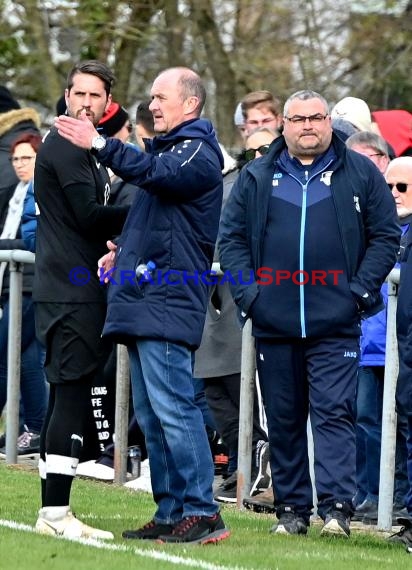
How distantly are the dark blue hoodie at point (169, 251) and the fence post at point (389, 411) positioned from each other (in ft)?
4.34

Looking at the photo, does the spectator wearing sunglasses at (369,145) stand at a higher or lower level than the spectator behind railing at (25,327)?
higher

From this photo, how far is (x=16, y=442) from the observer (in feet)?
35.5

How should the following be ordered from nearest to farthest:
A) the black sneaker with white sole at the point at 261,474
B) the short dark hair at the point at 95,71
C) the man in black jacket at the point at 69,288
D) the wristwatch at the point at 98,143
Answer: the wristwatch at the point at 98,143
the man in black jacket at the point at 69,288
the short dark hair at the point at 95,71
the black sneaker with white sole at the point at 261,474

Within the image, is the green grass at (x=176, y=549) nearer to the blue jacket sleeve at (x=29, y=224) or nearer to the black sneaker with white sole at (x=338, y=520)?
the black sneaker with white sole at (x=338, y=520)

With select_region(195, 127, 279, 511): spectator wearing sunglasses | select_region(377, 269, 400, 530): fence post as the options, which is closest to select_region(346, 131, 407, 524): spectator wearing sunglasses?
select_region(377, 269, 400, 530): fence post

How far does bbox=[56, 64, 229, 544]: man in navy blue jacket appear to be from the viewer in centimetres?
734

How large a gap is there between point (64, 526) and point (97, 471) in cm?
285

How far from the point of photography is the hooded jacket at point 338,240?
786 centimetres

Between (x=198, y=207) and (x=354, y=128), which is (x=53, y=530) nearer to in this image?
(x=198, y=207)

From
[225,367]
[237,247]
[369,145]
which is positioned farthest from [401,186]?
[225,367]

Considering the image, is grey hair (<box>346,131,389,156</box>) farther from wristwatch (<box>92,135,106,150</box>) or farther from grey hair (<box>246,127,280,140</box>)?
wristwatch (<box>92,135,106,150</box>)

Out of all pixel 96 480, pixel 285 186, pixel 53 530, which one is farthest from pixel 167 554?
pixel 96 480

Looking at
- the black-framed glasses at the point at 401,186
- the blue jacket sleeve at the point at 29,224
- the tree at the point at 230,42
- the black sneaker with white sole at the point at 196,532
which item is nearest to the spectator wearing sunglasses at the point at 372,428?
the black-framed glasses at the point at 401,186

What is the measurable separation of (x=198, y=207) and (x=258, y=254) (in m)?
0.70
